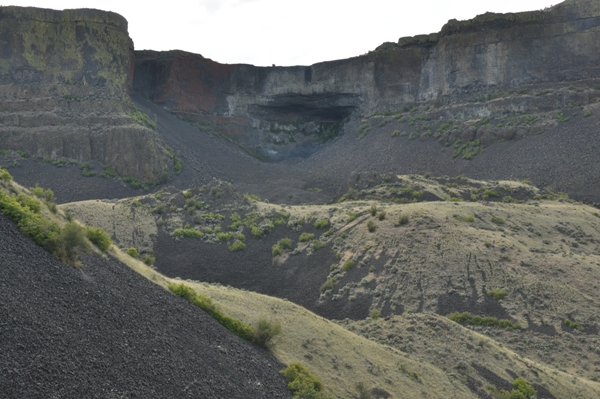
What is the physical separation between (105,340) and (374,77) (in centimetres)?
6881

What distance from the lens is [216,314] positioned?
22328 millimetres

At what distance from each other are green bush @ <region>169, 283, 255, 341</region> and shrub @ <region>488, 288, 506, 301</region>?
46.3 feet

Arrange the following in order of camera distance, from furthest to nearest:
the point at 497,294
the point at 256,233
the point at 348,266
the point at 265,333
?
the point at 256,233 < the point at 348,266 < the point at 497,294 < the point at 265,333

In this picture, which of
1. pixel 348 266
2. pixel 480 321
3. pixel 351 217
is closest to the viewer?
Answer: pixel 480 321

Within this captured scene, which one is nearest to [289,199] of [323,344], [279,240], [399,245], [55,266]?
[279,240]

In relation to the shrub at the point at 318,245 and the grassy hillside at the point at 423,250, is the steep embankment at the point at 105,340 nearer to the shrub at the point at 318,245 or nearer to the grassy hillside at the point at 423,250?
the grassy hillside at the point at 423,250

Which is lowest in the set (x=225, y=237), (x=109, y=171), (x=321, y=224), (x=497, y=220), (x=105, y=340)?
(x=225, y=237)

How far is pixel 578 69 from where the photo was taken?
68.3 meters

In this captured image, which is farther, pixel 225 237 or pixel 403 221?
pixel 225 237

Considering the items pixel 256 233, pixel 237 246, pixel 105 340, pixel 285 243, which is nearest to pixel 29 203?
pixel 105 340

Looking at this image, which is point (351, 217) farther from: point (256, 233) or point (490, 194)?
point (490, 194)

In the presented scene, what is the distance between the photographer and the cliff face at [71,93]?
64688mm

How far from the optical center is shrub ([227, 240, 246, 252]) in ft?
139

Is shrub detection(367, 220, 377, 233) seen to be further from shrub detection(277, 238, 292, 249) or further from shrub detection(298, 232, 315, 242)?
shrub detection(277, 238, 292, 249)
